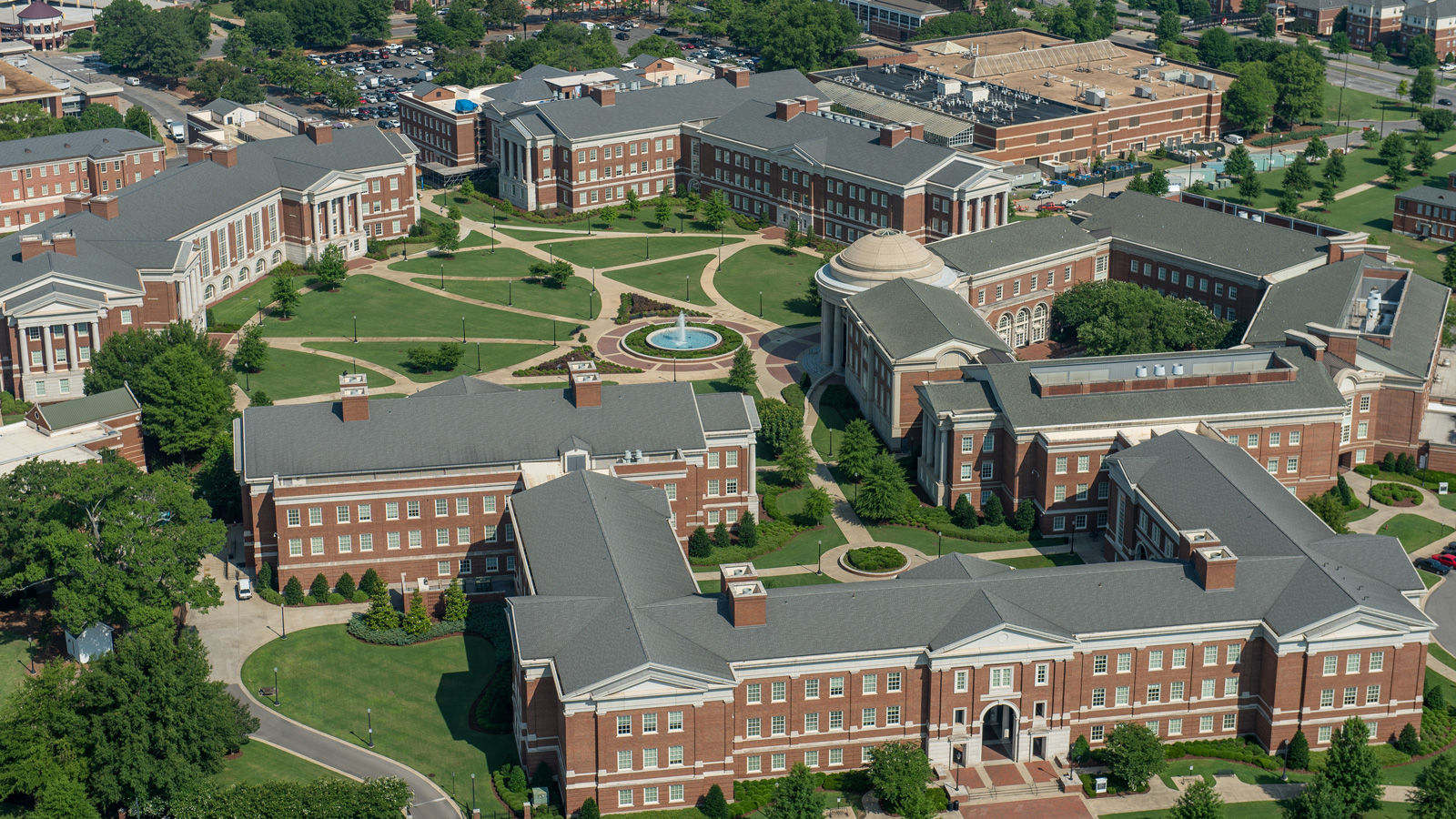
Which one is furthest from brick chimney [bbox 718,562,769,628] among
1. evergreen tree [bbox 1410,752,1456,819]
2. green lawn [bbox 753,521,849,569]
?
evergreen tree [bbox 1410,752,1456,819]

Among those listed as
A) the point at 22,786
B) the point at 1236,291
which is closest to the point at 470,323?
the point at 1236,291

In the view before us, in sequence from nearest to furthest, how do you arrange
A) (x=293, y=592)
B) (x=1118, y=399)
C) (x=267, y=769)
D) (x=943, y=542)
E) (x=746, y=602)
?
(x=746, y=602) → (x=267, y=769) → (x=293, y=592) → (x=943, y=542) → (x=1118, y=399)

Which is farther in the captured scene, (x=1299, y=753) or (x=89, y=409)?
(x=89, y=409)

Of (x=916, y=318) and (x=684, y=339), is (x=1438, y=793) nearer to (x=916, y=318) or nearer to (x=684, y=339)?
(x=916, y=318)

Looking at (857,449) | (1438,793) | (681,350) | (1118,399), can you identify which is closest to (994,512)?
(857,449)

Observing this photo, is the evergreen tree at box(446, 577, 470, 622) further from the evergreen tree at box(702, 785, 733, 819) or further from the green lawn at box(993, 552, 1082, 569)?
the green lawn at box(993, 552, 1082, 569)

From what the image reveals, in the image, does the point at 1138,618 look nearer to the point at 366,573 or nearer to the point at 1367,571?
the point at 1367,571
